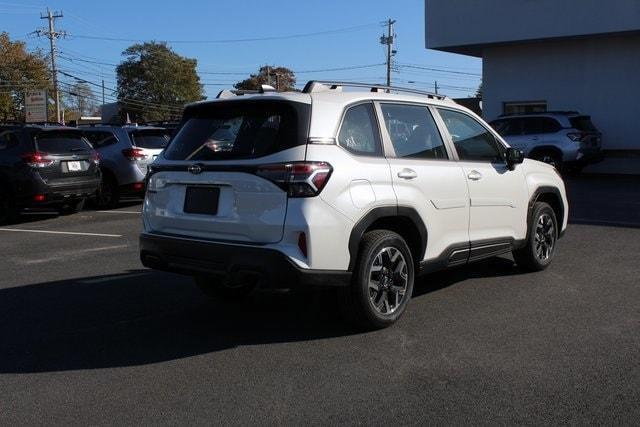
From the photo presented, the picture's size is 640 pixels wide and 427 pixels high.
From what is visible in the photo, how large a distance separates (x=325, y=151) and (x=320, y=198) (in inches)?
13.8

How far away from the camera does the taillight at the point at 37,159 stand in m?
11.7

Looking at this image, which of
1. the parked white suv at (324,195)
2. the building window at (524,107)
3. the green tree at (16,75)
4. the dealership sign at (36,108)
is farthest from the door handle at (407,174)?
the green tree at (16,75)

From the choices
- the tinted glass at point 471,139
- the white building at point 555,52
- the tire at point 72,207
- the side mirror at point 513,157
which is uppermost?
the white building at point 555,52

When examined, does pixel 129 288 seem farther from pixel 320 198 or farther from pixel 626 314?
pixel 626 314

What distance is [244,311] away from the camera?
19.6 ft

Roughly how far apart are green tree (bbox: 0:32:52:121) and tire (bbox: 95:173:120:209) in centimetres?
5060

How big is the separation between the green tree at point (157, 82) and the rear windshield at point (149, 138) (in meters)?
76.1

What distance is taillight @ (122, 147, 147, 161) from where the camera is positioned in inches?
553

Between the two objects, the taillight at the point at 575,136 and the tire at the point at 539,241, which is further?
the taillight at the point at 575,136

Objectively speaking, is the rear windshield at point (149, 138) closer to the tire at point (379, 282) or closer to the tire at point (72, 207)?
the tire at point (72, 207)

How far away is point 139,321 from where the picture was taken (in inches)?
222

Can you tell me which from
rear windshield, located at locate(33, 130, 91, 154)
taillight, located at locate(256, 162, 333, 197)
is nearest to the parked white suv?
taillight, located at locate(256, 162, 333, 197)

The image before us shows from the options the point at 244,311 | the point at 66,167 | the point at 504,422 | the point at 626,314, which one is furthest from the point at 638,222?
the point at 66,167

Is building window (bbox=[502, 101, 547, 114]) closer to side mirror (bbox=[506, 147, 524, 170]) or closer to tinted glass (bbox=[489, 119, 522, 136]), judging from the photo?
tinted glass (bbox=[489, 119, 522, 136])
